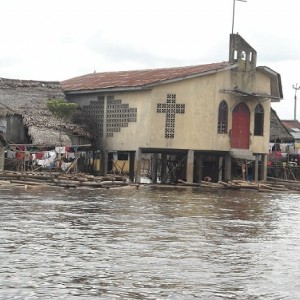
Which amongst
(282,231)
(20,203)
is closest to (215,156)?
(20,203)

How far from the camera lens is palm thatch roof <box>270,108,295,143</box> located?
44.4 metres

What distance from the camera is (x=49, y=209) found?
63.1ft

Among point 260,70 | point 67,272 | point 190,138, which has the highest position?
point 260,70

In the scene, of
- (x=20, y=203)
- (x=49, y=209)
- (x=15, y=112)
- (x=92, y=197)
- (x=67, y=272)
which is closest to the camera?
(x=67, y=272)

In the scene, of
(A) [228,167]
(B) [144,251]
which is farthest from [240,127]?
(B) [144,251]

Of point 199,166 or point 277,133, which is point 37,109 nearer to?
point 199,166

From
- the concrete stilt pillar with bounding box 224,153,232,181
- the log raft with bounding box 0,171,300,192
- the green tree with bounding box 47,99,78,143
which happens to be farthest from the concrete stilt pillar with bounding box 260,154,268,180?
the green tree with bounding box 47,99,78,143

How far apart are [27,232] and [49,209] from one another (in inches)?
200

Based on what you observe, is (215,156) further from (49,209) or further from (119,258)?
(119,258)

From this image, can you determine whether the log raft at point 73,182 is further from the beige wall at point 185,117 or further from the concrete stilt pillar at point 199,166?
the concrete stilt pillar at point 199,166

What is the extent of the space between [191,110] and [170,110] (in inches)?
39.1

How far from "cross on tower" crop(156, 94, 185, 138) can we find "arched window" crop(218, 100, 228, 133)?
205cm

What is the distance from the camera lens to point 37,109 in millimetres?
36219

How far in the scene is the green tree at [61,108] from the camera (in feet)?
117
